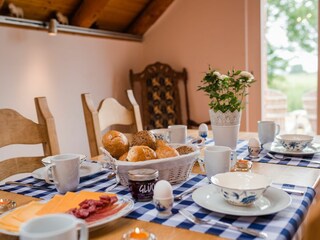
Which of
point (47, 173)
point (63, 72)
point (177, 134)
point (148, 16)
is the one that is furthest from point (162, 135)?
point (148, 16)

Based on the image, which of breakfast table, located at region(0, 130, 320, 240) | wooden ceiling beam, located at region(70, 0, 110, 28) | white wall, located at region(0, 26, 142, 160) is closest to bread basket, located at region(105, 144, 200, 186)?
breakfast table, located at region(0, 130, 320, 240)

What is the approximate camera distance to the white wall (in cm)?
260

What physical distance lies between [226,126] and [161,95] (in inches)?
86.7

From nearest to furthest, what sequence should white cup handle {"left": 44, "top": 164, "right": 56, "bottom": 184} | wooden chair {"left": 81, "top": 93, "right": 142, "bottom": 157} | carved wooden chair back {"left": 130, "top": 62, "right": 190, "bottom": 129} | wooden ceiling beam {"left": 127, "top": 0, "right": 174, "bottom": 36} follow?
white cup handle {"left": 44, "top": 164, "right": 56, "bottom": 184}, wooden chair {"left": 81, "top": 93, "right": 142, "bottom": 157}, wooden ceiling beam {"left": 127, "top": 0, "right": 174, "bottom": 36}, carved wooden chair back {"left": 130, "top": 62, "right": 190, "bottom": 129}

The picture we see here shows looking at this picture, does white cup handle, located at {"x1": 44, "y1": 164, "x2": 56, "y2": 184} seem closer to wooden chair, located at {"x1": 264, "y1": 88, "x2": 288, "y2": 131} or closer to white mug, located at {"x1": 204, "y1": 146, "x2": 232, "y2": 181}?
white mug, located at {"x1": 204, "y1": 146, "x2": 232, "y2": 181}

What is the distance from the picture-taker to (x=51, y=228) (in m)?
0.59

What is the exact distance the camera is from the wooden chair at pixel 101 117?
1801 mm

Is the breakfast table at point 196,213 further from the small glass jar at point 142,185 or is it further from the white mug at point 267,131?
the white mug at point 267,131

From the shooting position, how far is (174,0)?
143 inches

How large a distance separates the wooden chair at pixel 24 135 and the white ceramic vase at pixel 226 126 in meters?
0.71

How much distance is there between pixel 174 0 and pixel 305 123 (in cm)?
276

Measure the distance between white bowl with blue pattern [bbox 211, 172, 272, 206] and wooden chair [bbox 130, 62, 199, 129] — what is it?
8.74ft

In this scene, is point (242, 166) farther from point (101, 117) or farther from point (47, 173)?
point (101, 117)

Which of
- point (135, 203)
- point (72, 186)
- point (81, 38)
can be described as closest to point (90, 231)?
point (135, 203)
